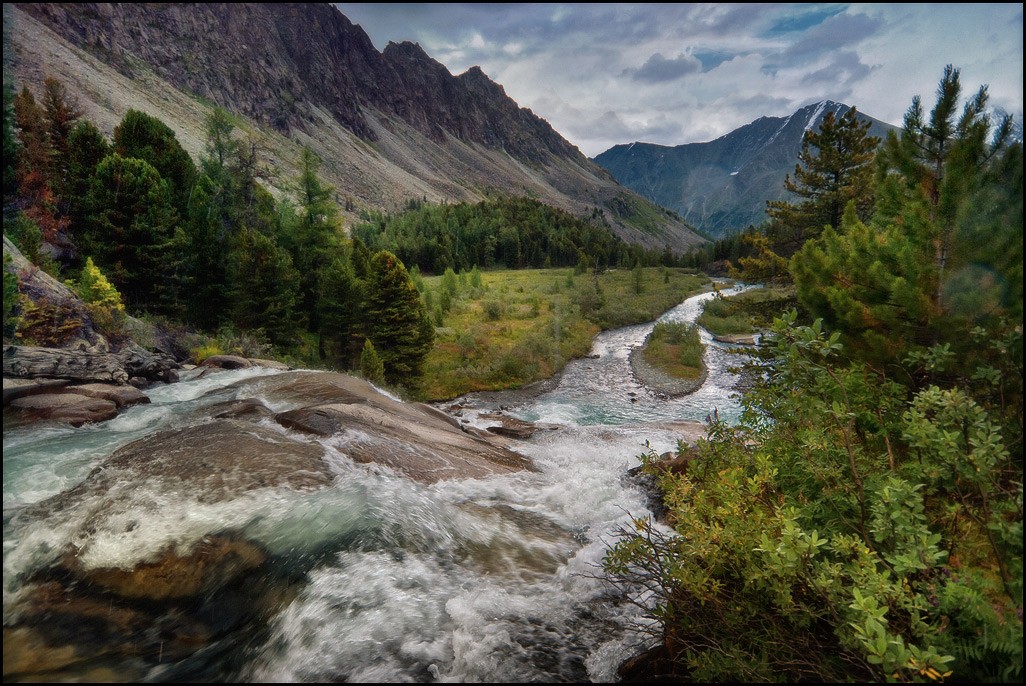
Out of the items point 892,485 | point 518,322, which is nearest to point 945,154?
point 892,485

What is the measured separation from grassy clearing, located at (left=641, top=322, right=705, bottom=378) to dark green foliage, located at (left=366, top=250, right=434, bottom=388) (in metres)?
20.8

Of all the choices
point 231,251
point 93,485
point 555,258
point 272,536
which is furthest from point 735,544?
point 555,258

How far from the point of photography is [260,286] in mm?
29250

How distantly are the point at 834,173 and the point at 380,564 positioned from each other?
2767cm

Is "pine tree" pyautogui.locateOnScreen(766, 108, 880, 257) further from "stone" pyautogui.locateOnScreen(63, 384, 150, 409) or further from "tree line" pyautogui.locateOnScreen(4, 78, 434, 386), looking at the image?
"stone" pyautogui.locateOnScreen(63, 384, 150, 409)

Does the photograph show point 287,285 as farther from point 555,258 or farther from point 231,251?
point 555,258

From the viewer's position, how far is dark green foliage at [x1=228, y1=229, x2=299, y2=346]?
94.7 ft

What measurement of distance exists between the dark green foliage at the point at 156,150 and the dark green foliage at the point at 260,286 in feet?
23.0

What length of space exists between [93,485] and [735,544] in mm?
10577

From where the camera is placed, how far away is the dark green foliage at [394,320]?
30.8m

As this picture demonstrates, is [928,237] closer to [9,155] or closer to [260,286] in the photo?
[260,286]

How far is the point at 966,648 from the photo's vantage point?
320 centimetres

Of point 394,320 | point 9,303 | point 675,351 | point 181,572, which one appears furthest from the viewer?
point 675,351

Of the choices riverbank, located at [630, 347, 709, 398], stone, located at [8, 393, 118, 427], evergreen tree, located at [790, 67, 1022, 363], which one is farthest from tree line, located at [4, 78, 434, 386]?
evergreen tree, located at [790, 67, 1022, 363]
